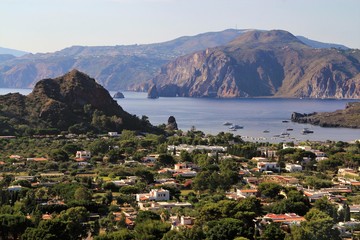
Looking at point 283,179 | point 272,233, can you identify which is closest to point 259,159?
point 283,179

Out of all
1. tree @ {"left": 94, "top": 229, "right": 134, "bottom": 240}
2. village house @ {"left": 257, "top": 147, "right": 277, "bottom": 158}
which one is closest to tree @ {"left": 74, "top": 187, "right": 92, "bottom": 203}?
tree @ {"left": 94, "top": 229, "right": 134, "bottom": 240}

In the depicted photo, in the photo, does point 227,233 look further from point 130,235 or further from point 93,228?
point 93,228

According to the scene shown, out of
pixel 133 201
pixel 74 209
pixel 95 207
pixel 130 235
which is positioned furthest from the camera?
pixel 133 201

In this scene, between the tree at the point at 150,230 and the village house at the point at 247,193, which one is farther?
the village house at the point at 247,193

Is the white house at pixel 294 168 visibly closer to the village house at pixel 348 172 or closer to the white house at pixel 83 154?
the village house at pixel 348 172

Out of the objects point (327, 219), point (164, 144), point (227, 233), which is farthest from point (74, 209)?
point (164, 144)

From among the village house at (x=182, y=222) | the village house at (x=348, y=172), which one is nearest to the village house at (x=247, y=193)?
the village house at (x=182, y=222)
